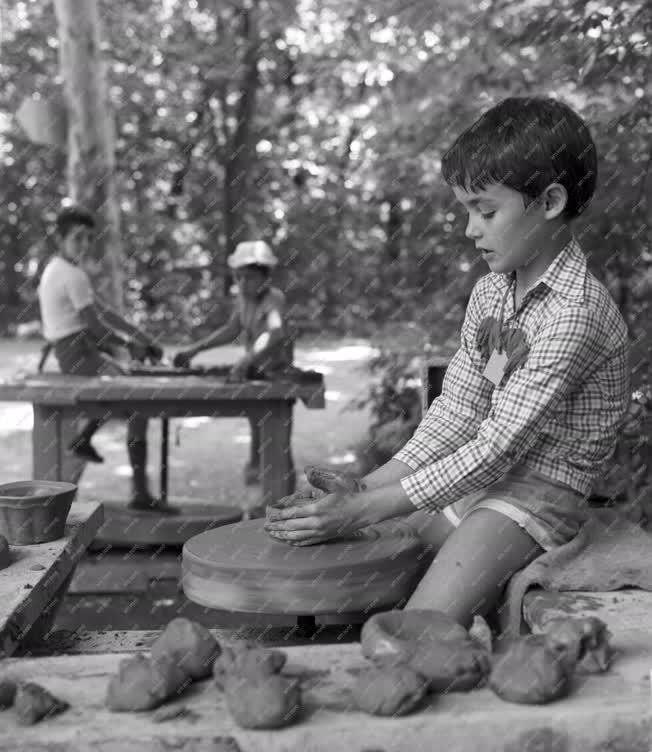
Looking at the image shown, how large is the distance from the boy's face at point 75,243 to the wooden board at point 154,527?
1587 millimetres

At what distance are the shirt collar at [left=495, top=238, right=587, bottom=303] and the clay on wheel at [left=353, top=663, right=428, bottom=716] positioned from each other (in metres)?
1.00

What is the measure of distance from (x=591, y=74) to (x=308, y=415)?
5.34 m

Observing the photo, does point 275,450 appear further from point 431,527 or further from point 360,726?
point 360,726

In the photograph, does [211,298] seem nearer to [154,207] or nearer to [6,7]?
[154,207]

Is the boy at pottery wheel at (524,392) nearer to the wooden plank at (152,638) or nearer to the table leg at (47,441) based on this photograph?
the wooden plank at (152,638)

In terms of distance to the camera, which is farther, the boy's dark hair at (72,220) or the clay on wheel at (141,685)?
the boy's dark hair at (72,220)

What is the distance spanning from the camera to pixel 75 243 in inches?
236

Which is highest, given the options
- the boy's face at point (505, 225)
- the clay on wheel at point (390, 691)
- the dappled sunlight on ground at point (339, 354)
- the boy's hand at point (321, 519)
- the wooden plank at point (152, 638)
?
the boy's face at point (505, 225)

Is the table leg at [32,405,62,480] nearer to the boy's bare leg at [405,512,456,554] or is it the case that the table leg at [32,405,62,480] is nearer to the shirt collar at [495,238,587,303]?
the boy's bare leg at [405,512,456,554]

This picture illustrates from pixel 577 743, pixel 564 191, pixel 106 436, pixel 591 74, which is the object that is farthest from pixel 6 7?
pixel 577 743

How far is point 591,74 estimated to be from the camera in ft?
12.8

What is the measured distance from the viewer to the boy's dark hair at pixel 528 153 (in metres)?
2.15

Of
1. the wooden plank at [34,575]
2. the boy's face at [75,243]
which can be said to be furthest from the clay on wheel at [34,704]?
the boy's face at [75,243]

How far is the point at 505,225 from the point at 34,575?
50.3 inches
